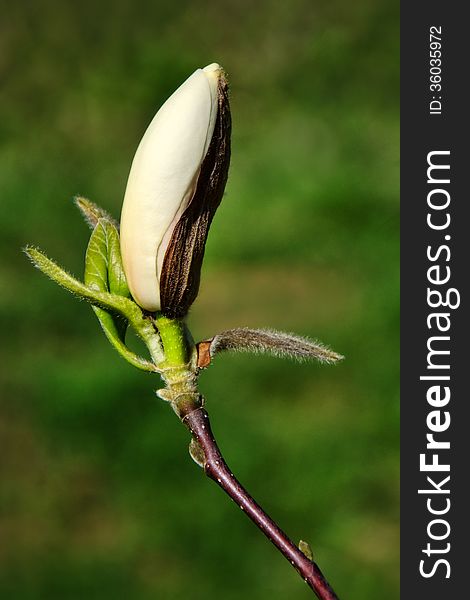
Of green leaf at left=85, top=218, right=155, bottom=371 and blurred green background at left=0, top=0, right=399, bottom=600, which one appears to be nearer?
green leaf at left=85, top=218, right=155, bottom=371

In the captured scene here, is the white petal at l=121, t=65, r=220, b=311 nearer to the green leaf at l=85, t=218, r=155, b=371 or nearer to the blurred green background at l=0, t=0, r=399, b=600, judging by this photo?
the green leaf at l=85, t=218, r=155, b=371

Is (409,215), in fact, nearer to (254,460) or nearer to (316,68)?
(254,460)

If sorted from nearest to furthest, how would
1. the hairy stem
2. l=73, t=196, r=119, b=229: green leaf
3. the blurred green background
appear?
the hairy stem → l=73, t=196, r=119, b=229: green leaf → the blurred green background

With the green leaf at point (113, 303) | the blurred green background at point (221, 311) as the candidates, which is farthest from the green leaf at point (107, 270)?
the blurred green background at point (221, 311)

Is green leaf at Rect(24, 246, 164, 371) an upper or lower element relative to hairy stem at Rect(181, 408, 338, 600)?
upper

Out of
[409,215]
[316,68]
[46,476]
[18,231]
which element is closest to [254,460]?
[46,476]

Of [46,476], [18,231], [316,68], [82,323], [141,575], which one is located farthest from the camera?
[316,68]

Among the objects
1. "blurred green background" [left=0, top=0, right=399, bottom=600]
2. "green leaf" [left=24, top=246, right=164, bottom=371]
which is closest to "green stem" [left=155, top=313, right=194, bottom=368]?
"green leaf" [left=24, top=246, right=164, bottom=371]
